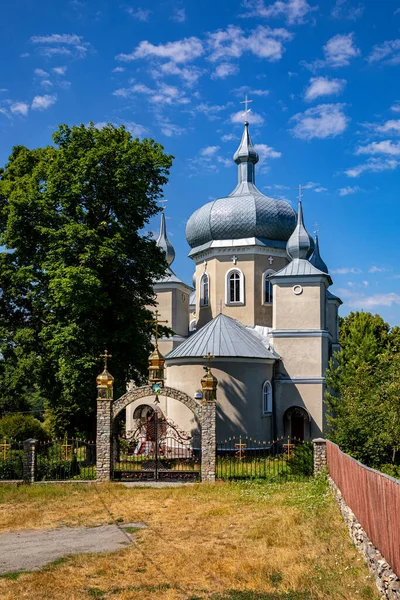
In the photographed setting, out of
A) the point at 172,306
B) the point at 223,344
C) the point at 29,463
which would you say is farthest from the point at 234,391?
the point at 29,463

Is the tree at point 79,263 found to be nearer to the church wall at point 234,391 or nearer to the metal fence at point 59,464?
the metal fence at point 59,464

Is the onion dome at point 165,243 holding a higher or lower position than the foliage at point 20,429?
higher

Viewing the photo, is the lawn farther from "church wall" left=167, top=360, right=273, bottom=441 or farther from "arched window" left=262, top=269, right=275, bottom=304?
"arched window" left=262, top=269, right=275, bottom=304

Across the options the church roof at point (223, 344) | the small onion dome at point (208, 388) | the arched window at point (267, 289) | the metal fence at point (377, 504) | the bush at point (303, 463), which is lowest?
the bush at point (303, 463)

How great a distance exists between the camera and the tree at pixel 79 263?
1944 centimetres

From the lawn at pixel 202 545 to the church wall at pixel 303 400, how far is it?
1009cm

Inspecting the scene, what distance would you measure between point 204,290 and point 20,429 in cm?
1058

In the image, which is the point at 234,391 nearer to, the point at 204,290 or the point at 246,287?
the point at 246,287

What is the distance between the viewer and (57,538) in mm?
11398

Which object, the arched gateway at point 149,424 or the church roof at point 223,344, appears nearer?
the arched gateway at point 149,424

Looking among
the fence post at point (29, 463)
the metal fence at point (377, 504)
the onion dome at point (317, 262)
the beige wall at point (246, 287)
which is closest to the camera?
the metal fence at point (377, 504)

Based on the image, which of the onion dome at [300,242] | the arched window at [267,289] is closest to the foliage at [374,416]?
the onion dome at [300,242]

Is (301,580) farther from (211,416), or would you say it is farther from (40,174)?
(40,174)

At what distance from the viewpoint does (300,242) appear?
27875 mm
